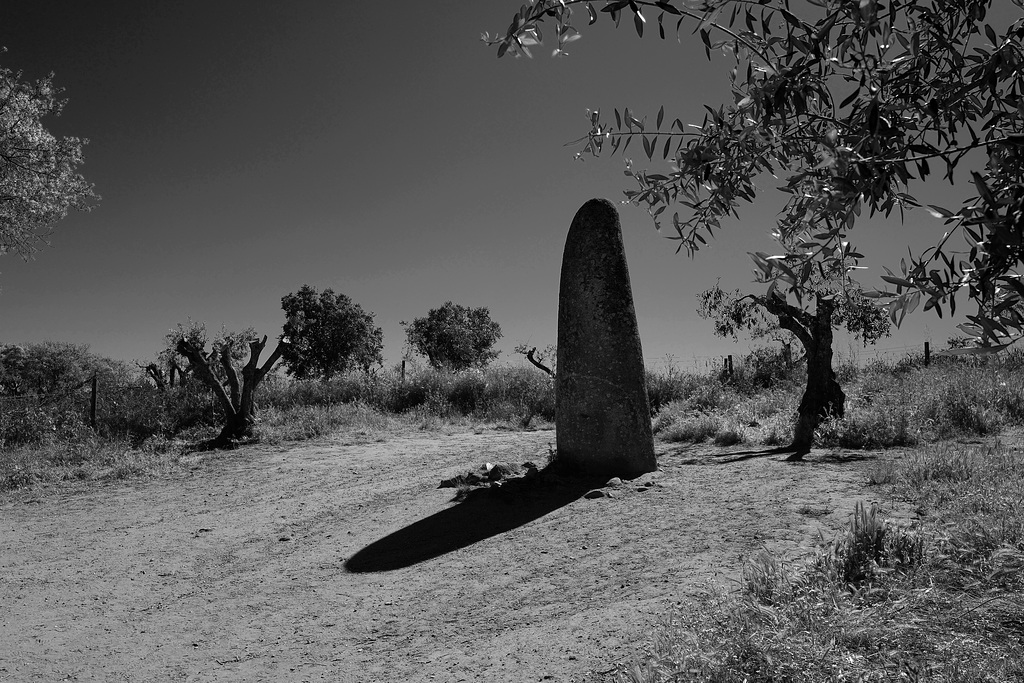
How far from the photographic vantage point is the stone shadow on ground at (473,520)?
7078mm

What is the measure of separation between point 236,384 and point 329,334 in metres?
21.1

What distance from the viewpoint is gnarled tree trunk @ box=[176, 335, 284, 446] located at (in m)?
14.6

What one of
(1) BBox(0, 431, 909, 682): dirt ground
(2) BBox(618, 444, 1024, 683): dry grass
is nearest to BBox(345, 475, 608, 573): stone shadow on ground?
(1) BBox(0, 431, 909, 682): dirt ground

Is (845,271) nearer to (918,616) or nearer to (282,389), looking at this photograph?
(918,616)

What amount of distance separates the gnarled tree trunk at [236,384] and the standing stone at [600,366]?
8.07m

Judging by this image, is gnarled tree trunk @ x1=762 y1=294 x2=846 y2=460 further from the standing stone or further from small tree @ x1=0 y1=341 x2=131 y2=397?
small tree @ x1=0 y1=341 x2=131 y2=397

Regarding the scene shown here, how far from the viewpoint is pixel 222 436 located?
1439 cm

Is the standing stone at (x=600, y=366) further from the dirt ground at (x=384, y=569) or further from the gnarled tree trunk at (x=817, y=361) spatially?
the gnarled tree trunk at (x=817, y=361)

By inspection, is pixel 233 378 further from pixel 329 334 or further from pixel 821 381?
pixel 329 334

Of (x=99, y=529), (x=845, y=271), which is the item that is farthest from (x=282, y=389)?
(x=845, y=271)

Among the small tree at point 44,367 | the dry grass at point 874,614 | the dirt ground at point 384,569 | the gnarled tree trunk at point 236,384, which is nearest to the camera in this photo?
the dry grass at point 874,614

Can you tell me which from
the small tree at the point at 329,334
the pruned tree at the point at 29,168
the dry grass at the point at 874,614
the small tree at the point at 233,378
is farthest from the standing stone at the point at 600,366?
the small tree at the point at 329,334

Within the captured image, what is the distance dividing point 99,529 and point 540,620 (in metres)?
6.53

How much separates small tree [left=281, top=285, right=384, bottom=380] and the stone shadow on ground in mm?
28333
